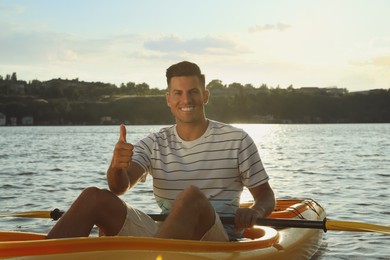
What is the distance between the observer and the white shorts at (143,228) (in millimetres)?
4512

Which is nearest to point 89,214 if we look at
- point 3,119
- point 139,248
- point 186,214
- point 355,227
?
point 139,248

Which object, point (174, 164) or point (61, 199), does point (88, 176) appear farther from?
point (174, 164)

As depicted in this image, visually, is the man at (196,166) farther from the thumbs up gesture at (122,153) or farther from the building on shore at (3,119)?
the building on shore at (3,119)

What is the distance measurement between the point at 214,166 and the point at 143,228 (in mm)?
765

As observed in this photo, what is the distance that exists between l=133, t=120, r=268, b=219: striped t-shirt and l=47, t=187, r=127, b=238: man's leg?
69 cm

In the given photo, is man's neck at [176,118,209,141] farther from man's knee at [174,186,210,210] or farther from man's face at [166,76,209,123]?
man's knee at [174,186,210,210]

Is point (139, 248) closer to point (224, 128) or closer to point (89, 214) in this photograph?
point (89, 214)

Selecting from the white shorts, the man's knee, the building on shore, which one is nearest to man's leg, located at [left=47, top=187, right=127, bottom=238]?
the white shorts

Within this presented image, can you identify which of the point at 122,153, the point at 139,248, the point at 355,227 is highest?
the point at 122,153

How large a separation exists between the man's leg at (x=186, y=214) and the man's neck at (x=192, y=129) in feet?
2.49

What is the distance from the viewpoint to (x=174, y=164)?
5.03 m

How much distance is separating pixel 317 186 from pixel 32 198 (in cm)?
747

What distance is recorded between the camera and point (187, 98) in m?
4.94

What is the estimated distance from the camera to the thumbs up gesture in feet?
14.3
